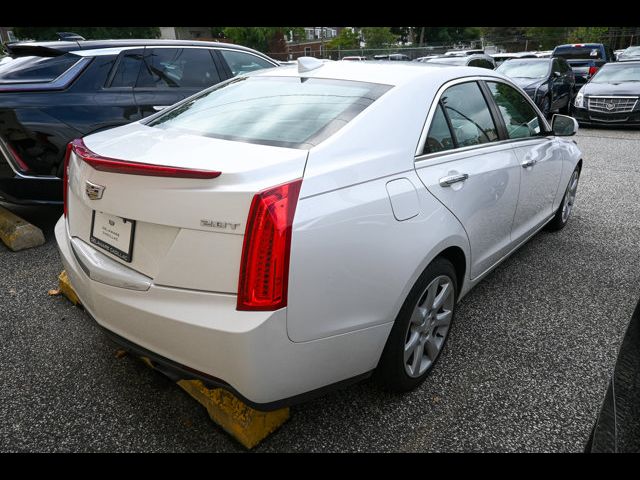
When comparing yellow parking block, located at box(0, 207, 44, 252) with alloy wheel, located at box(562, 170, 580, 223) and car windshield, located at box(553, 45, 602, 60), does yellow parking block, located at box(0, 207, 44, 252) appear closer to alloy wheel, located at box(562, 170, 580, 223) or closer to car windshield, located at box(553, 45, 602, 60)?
alloy wheel, located at box(562, 170, 580, 223)

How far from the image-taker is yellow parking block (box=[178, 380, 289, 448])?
197 cm

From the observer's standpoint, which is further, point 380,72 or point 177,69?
point 177,69

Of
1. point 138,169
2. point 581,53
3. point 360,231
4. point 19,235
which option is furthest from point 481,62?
point 138,169

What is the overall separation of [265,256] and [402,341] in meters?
0.84

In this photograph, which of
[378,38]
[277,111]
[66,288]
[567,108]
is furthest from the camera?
[378,38]

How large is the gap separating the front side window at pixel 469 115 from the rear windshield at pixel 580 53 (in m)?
17.7

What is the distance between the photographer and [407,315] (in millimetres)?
2074

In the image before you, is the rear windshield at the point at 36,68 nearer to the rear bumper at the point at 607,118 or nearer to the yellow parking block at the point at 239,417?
the yellow parking block at the point at 239,417

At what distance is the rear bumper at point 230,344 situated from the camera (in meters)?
1.61

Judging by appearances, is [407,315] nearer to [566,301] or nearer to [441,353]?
[441,353]

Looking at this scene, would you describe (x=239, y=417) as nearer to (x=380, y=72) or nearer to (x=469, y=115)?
(x=380, y=72)

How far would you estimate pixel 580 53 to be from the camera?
17547 millimetres

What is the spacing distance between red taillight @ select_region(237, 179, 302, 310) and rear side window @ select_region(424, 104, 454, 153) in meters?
0.99

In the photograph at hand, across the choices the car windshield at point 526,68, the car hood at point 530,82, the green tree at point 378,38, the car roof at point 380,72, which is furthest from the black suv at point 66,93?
the green tree at point 378,38
